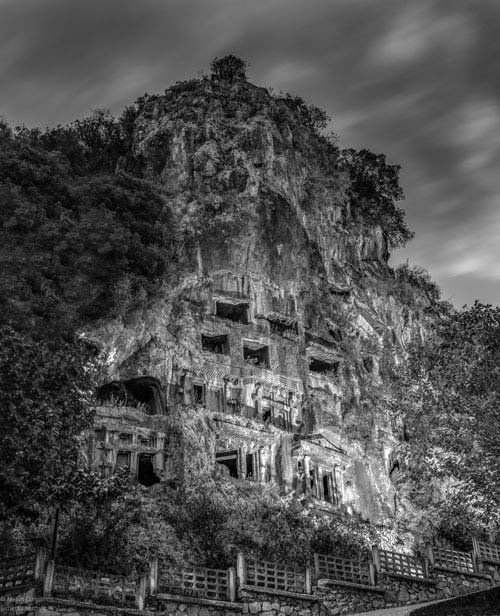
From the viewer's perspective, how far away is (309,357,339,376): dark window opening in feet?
145

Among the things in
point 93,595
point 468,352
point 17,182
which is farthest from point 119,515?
point 17,182

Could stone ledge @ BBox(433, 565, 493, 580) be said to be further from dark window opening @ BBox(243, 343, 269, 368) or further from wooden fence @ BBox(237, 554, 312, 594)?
dark window opening @ BBox(243, 343, 269, 368)

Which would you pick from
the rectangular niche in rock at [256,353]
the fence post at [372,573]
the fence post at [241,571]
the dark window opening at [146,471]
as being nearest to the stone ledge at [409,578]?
the fence post at [372,573]

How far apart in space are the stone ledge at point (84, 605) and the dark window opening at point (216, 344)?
68.3ft

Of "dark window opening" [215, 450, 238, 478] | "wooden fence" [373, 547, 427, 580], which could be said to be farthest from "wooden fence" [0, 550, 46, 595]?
"dark window opening" [215, 450, 238, 478]

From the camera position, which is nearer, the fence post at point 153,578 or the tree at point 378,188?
the fence post at point 153,578

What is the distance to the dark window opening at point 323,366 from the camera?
44206 millimetres

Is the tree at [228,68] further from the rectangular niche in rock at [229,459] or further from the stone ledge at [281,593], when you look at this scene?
the stone ledge at [281,593]

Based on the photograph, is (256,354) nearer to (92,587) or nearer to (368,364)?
(368,364)

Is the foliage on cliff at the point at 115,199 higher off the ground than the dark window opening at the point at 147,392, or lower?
higher

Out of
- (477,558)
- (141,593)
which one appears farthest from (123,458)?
(477,558)

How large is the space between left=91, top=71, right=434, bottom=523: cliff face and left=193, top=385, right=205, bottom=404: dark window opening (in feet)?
0.39

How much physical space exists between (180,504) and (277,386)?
10.7m

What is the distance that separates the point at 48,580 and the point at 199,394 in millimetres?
19248
